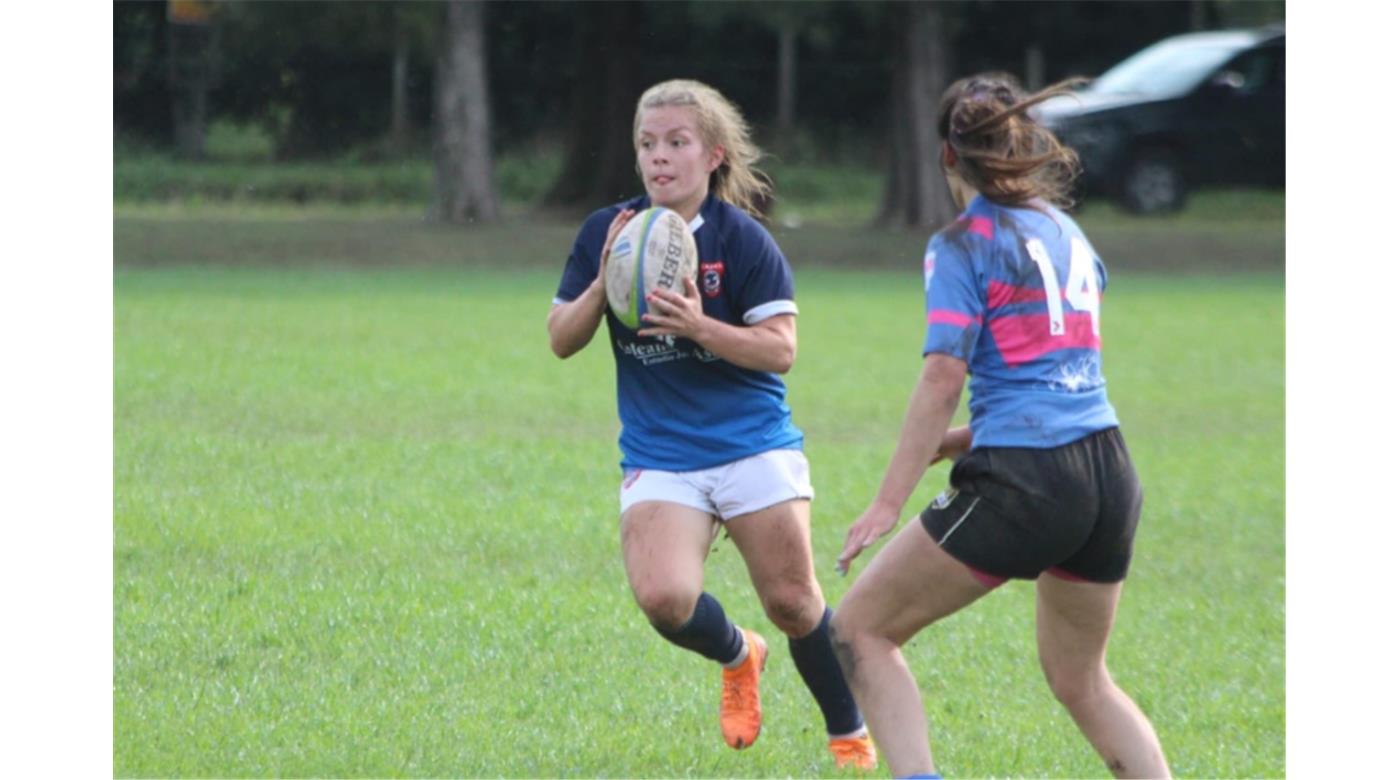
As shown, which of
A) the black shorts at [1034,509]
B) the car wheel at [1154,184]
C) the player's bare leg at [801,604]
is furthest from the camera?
the car wheel at [1154,184]

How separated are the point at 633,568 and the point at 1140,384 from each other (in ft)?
35.4

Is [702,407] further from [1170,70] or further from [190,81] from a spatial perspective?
[190,81]

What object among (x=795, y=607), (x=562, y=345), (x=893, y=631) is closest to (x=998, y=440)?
(x=893, y=631)

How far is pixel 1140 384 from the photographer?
15562 millimetres

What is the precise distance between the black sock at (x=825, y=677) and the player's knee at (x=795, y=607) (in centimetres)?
3

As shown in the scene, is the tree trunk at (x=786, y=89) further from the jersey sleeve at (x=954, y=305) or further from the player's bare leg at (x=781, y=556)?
the jersey sleeve at (x=954, y=305)

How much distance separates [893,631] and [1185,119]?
24.4 metres

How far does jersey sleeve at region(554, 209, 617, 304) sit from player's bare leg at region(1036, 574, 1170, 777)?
1638 millimetres

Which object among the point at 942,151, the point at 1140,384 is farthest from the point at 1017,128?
the point at 1140,384

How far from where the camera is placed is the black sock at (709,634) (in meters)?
5.52

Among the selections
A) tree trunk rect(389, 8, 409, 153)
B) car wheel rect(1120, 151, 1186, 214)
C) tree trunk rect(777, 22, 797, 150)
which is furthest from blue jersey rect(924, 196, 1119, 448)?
tree trunk rect(777, 22, 797, 150)

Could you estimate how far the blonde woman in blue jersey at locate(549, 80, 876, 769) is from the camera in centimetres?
540

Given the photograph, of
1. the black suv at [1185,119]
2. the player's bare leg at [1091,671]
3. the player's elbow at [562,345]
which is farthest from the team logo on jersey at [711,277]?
the black suv at [1185,119]

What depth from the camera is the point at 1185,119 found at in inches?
1093
